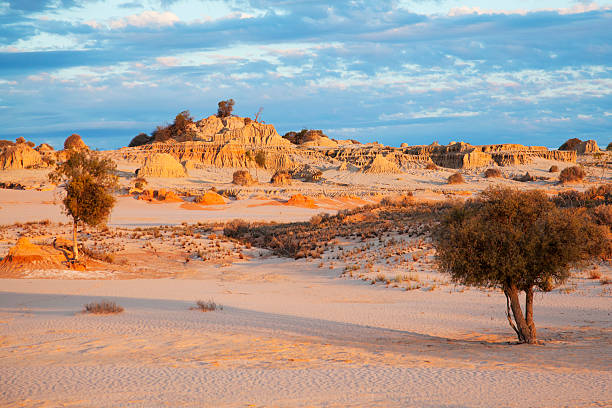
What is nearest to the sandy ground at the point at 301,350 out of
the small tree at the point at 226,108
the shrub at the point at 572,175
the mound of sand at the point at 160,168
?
the shrub at the point at 572,175

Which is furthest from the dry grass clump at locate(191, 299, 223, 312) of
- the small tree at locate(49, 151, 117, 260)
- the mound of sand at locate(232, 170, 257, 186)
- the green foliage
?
the mound of sand at locate(232, 170, 257, 186)

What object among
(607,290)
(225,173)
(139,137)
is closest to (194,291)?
(607,290)

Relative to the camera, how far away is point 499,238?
32.2 feet

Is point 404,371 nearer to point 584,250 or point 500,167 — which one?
point 584,250

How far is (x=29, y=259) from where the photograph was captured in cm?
1994

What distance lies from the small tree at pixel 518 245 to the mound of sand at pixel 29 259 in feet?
50.5

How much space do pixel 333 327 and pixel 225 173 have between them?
7169 cm

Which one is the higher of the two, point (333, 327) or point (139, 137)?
point (139, 137)

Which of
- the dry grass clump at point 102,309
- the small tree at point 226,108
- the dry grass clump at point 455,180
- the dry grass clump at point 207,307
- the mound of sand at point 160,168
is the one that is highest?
the small tree at point 226,108

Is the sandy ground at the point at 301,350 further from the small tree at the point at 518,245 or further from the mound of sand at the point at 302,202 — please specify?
the mound of sand at the point at 302,202

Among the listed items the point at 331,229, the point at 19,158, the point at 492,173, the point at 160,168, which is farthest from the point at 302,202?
the point at 19,158

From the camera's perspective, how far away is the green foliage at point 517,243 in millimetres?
9680

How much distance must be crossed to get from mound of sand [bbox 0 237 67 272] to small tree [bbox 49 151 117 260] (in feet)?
2.64

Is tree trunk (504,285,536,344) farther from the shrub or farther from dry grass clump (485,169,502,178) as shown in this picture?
dry grass clump (485,169,502,178)
